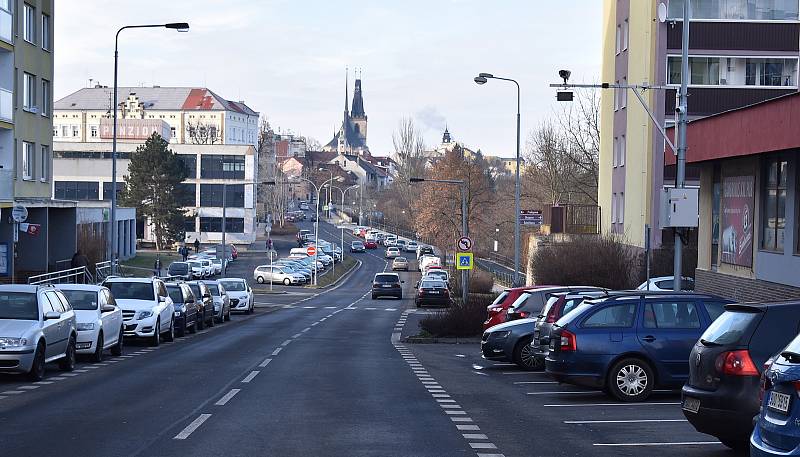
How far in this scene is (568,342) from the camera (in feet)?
52.6

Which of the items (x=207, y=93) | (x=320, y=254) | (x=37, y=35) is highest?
(x=207, y=93)

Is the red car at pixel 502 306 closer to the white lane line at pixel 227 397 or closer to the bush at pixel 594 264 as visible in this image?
the white lane line at pixel 227 397

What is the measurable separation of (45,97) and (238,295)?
12.0 m

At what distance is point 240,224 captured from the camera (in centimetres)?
11781

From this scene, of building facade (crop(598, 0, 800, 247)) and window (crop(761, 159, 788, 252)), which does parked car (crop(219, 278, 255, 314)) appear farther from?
window (crop(761, 159, 788, 252))

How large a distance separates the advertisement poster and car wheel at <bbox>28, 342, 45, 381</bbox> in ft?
54.0

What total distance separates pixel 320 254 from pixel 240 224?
2207 cm

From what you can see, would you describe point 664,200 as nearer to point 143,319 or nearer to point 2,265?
point 143,319

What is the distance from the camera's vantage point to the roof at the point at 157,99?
6294 inches

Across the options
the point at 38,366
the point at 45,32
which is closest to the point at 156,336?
the point at 38,366

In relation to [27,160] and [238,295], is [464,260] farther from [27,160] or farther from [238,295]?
[27,160]

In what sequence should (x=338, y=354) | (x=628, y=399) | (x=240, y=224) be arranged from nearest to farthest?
(x=628, y=399)
(x=338, y=354)
(x=240, y=224)

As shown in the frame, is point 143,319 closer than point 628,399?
No

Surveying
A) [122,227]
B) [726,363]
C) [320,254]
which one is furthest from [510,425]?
[320,254]
